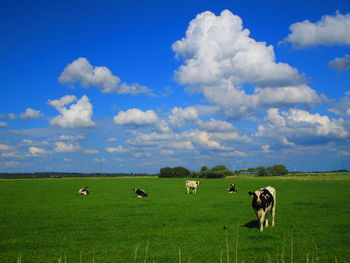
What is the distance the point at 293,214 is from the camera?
799 inches

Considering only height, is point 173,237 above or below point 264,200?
below

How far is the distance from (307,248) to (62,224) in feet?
42.6

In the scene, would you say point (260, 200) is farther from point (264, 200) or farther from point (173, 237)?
point (173, 237)

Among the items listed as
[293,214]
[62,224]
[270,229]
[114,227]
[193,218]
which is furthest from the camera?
[293,214]

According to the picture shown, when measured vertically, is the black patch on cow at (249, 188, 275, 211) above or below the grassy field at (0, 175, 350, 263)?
above

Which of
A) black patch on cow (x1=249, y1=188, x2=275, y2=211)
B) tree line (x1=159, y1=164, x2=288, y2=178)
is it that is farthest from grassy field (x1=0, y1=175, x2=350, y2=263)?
tree line (x1=159, y1=164, x2=288, y2=178)

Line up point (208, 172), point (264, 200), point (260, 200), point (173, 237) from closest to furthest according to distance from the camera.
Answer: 1. point (173, 237)
2. point (260, 200)
3. point (264, 200)
4. point (208, 172)

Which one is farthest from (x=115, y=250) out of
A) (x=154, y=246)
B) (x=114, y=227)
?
(x=114, y=227)

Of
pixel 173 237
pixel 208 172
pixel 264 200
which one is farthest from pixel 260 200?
pixel 208 172

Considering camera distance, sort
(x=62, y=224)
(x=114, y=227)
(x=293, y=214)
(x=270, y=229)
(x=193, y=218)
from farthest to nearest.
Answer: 1. (x=293, y=214)
2. (x=193, y=218)
3. (x=62, y=224)
4. (x=114, y=227)
5. (x=270, y=229)

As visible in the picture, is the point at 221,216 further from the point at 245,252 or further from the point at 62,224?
the point at 62,224

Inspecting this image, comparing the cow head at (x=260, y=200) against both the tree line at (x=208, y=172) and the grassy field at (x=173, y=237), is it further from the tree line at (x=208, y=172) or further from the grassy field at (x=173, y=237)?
the tree line at (x=208, y=172)

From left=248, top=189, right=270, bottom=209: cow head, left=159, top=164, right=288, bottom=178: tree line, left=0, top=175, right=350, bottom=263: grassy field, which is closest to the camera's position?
left=0, top=175, right=350, bottom=263: grassy field

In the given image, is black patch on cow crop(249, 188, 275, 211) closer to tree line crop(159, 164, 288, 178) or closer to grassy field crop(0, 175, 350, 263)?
grassy field crop(0, 175, 350, 263)
